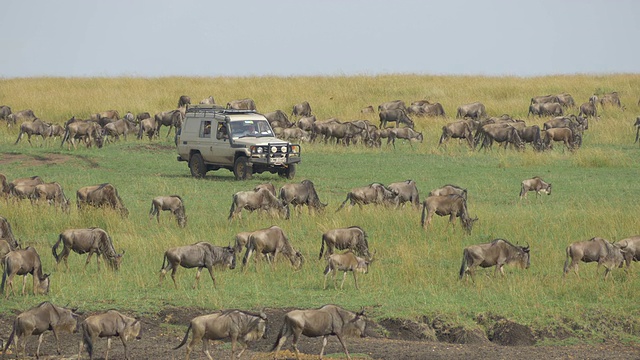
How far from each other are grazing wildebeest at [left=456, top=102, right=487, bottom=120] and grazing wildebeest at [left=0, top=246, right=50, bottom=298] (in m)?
30.1

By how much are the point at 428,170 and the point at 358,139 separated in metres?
6.37

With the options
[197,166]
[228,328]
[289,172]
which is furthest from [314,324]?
[197,166]

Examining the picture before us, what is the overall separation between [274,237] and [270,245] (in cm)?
13

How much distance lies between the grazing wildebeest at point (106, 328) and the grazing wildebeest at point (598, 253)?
6.85m

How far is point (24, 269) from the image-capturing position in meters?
14.4

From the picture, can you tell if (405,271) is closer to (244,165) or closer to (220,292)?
(220,292)

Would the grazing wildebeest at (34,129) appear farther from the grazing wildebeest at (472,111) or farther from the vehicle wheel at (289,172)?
the grazing wildebeest at (472,111)

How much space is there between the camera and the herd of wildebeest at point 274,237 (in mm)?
11695

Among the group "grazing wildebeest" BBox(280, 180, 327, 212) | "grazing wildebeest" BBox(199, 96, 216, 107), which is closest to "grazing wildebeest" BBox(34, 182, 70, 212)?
"grazing wildebeest" BBox(280, 180, 327, 212)

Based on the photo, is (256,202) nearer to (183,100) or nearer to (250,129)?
(250,129)

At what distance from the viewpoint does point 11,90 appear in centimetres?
4969

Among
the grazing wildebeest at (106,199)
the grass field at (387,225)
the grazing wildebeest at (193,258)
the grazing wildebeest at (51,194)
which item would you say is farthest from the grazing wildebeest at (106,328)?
the grazing wildebeest at (51,194)

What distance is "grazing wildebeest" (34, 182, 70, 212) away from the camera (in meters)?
21.8

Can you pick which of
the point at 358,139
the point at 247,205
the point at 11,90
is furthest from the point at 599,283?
the point at 11,90
